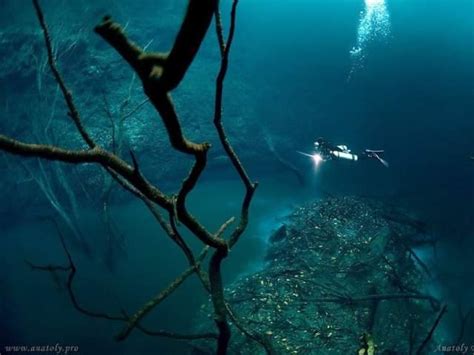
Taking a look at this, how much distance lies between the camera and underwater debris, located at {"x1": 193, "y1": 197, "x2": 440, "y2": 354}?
7.59 meters

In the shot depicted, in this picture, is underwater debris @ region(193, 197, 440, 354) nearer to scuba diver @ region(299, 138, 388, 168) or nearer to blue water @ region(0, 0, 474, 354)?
blue water @ region(0, 0, 474, 354)

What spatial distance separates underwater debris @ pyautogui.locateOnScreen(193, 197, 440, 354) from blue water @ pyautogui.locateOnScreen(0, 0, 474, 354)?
1366mm

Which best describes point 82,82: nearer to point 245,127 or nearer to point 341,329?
point 245,127

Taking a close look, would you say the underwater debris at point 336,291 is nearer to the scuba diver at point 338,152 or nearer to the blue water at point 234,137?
the blue water at point 234,137

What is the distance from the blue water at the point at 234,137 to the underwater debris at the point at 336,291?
1366mm

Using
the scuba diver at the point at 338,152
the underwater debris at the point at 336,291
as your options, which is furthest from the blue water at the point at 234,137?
the scuba diver at the point at 338,152

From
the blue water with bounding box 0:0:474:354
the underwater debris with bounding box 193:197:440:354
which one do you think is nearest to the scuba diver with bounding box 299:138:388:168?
the underwater debris with bounding box 193:197:440:354

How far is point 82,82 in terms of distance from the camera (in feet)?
56.9

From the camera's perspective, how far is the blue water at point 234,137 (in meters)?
10.9

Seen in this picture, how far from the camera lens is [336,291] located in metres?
8.44

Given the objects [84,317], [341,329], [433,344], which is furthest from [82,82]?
[433,344]

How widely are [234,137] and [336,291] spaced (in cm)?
1086

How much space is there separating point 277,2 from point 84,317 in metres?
26.2

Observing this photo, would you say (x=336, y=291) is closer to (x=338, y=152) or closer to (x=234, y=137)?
(x=338, y=152)
